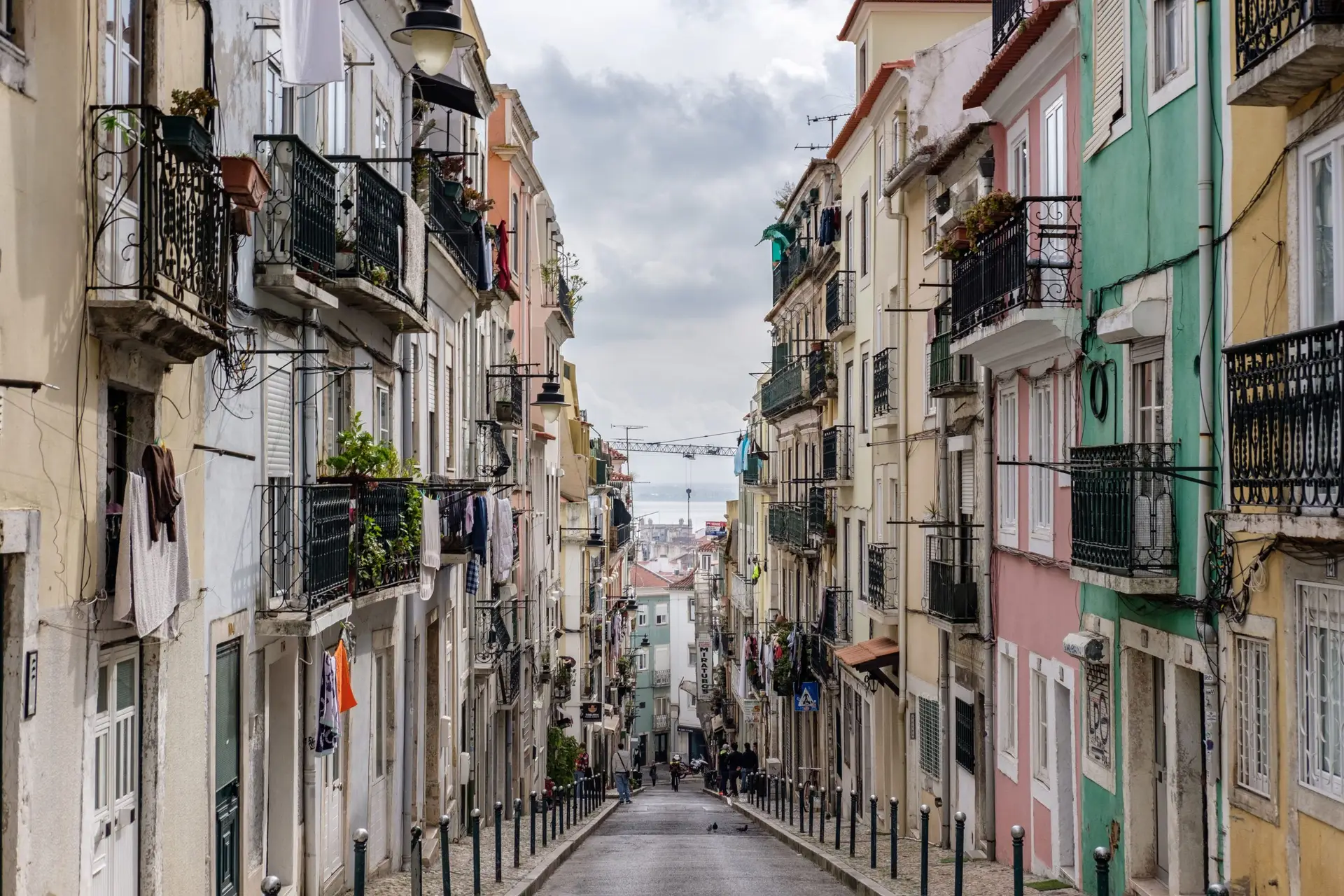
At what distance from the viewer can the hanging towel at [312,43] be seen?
11.0 m

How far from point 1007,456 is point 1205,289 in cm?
790

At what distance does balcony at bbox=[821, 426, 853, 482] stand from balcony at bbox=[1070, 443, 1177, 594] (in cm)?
1853

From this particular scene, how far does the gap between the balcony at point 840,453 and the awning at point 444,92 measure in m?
14.5

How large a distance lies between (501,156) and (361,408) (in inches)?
674

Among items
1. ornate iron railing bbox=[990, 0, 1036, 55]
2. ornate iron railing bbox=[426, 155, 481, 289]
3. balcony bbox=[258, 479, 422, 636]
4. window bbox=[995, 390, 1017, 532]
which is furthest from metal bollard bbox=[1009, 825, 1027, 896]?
ornate iron railing bbox=[426, 155, 481, 289]

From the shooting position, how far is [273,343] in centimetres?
→ 1314

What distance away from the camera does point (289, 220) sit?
1252cm

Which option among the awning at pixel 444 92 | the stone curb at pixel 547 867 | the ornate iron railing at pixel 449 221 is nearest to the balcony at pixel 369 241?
the ornate iron railing at pixel 449 221

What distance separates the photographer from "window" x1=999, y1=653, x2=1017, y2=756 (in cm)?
1883

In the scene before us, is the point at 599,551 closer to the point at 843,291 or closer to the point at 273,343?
the point at 843,291

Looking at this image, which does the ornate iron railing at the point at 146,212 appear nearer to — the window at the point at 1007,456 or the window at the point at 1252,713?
the window at the point at 1252,713

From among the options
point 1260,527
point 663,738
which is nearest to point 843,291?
point 1260,527

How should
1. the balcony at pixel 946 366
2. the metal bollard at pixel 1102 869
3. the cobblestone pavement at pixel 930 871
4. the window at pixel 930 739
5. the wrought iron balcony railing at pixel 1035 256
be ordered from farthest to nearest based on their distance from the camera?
1. the window at pixel 930 739
2. the balcony at pixel 946 366
3. the cobblestone pavement at pixel 930 871
4. the wrought iron balcony railing at pixel 1035 256
5. the metal bollard at pixel 1102 869

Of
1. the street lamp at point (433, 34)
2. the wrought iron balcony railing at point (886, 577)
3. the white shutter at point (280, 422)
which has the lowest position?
the wrought iron balcony railing at point (886, 577)
